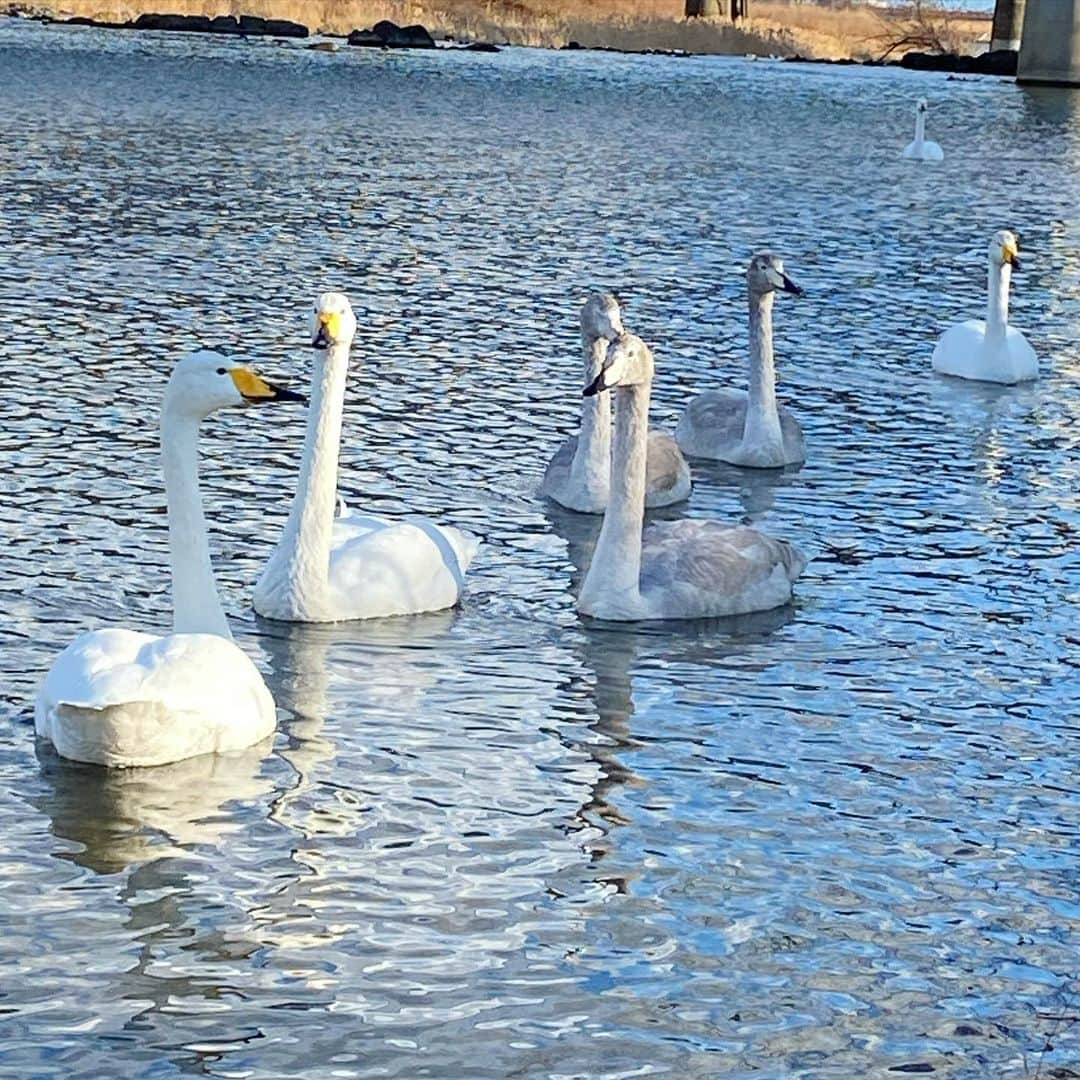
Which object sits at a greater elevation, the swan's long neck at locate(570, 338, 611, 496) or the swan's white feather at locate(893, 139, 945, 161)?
the swan's white feather at locate(893, 139, 945, 161)

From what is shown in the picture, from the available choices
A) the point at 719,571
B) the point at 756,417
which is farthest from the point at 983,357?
the point at 719,571

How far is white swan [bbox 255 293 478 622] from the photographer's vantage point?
9.31 meters

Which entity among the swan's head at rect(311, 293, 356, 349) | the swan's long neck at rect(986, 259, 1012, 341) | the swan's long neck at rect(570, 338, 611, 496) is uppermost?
the swan's head at rect(311, 293, 356, 349)

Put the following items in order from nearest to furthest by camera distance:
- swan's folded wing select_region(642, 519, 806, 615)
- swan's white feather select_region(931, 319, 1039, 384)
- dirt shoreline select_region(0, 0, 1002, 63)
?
swan's folded wing select_region(642, 519, 806, 615) → swan's white feather select_region(931, 319, 1039, 384) → dirt shoreline select_region(0, 0, 1002, 63)

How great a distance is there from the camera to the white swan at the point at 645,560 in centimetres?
965

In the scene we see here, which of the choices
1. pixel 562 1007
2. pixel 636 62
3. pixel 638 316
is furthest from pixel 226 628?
pixel 636 62

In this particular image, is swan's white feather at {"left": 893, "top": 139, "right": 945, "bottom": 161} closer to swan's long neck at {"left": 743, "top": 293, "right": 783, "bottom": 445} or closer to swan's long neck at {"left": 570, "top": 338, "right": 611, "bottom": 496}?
swan's long neck at {"left": 743, "top": 293, "right": 783, "bottom": 445}

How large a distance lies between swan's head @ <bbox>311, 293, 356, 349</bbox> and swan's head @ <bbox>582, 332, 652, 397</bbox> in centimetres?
96

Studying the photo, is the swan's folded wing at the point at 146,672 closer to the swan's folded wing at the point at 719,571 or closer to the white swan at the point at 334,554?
the white swan at the point at 334,554

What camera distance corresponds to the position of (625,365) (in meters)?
9.68

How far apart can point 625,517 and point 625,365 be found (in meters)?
0.59

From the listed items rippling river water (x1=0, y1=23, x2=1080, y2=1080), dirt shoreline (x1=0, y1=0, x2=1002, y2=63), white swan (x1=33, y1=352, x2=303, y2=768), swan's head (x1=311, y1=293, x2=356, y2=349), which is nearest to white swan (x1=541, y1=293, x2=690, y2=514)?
rippling river water (x1=0, y1=23, x2=1080, y2=1080)

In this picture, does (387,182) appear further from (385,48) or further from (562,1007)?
(385,48)

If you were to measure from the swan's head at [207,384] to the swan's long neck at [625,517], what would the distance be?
68.4 inches
